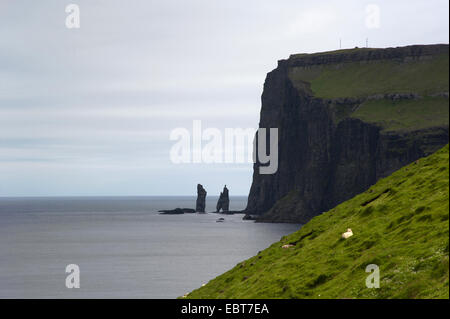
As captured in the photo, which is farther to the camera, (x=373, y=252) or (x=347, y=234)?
(x=347, y=234)

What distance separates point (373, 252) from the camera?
33031 millimetres

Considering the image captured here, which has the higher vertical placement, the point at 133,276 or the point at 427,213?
the point at 427,213

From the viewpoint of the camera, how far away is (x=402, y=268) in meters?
28.9

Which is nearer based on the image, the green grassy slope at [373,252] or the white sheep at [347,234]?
the green grassy slope at [373,252]

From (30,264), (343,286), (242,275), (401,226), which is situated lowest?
(30,264)

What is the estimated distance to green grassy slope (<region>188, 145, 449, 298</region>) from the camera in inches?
1106

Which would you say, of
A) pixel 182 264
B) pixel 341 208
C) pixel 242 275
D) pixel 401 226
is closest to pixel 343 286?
pixel 401 226

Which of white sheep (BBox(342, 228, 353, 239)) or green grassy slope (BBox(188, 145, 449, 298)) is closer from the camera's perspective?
green grassy slope (BBox(188, 145, 449, 298))

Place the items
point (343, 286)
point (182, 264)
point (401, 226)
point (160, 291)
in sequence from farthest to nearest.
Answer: point (182, 264) → point (160, 291) → point (401, 226) → point (343, 286)

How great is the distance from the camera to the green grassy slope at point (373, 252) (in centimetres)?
2809
